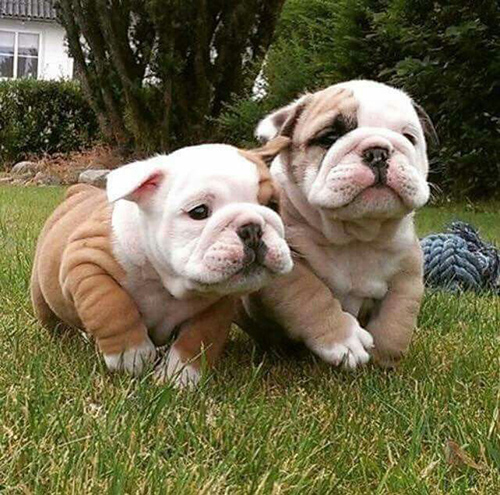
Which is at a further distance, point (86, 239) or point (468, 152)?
point (468, 152)

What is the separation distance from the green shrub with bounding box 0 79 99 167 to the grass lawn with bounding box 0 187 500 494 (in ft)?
49.5

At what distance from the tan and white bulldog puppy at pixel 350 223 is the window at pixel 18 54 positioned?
25.9 metres

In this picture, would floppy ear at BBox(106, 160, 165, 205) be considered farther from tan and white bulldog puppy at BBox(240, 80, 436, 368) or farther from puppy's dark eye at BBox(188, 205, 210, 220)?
tan and white bulldog puppy at BBox(240, 80, 436, 368)

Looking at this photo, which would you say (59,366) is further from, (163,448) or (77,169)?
(77,169)

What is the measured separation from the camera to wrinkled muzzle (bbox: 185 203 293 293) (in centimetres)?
229

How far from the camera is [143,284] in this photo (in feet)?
8.55

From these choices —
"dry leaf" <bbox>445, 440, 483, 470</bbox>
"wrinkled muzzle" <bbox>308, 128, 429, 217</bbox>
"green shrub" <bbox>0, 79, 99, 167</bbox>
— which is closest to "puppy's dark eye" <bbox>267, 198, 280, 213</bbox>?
"wrinkled muzzle" <bbox>308, 128, 429, 217</bbox>

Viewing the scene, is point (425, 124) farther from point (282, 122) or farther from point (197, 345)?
point (197, 345)

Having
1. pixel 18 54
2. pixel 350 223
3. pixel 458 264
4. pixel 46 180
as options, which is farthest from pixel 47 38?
pixel 350 223

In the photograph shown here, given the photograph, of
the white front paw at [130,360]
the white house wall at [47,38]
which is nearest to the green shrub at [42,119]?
the white house wall at [47,38]

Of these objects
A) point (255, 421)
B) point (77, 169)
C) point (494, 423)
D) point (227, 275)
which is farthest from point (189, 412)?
point (77, 169)

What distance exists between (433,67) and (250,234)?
7.38 metres

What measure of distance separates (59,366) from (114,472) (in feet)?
3.17

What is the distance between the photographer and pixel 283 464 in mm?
1873
